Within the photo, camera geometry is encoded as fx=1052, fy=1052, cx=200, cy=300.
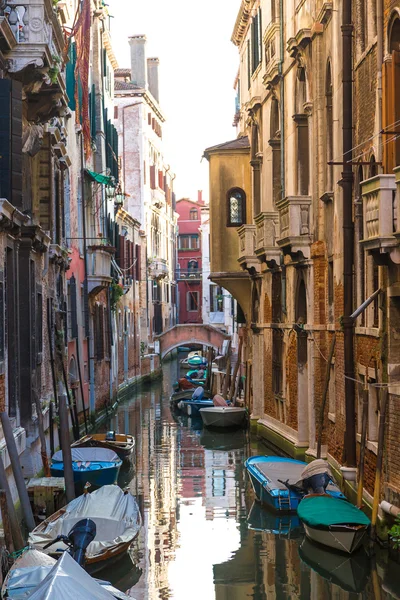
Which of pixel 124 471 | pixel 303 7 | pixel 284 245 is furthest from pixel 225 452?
pixel 303 7

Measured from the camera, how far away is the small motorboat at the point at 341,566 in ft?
40.9

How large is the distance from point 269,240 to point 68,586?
46.4ft

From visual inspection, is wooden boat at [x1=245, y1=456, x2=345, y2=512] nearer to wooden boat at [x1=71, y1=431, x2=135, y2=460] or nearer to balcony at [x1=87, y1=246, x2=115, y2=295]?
wooden boat at [x1=71, y1=431, x2=135, y2=460]

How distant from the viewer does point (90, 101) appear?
101 feet

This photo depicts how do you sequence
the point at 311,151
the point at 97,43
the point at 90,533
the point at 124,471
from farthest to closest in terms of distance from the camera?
the point at 97,43, the point at 124,471, the point at 311,151, the point at 90,533

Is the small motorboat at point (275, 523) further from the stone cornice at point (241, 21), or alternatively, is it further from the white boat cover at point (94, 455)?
the stone cornice at point (241, 21)

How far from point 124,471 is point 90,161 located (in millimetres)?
12931

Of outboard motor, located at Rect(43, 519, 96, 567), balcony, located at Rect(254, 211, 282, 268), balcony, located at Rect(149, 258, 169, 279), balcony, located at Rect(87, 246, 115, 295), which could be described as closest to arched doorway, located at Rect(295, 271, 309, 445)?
balcony, located at Rect(254, 211, 282, 268)

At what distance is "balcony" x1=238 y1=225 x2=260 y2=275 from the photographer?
81.5 feet

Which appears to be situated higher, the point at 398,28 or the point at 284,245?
the point at 398,28

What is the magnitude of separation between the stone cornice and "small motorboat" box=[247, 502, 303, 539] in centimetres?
1444

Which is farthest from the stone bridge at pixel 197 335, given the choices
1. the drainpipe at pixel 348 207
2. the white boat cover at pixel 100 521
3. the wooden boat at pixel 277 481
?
the white boat cover at pixel 100 521

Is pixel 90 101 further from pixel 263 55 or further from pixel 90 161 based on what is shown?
pixel 263 55

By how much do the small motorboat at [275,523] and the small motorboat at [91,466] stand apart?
2.59 meters
